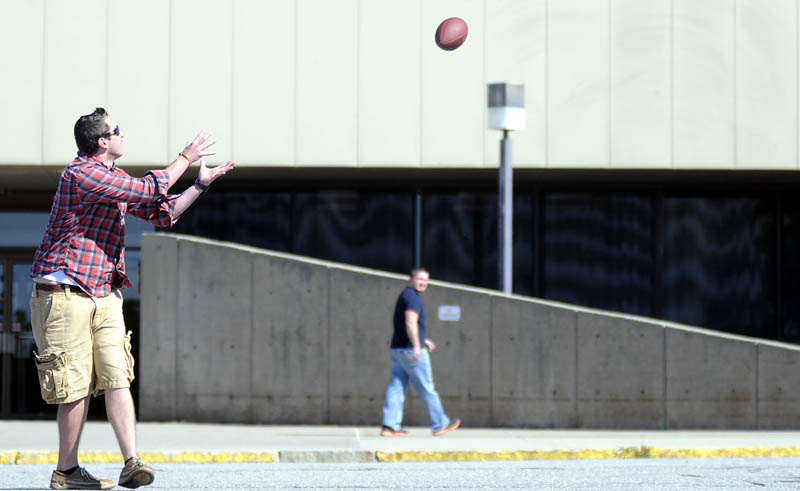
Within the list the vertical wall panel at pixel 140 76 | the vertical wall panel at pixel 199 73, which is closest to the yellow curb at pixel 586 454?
the vertical wall panel at pixel 199 73

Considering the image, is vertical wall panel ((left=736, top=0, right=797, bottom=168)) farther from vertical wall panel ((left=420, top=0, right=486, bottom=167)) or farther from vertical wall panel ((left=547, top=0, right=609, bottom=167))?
vertical wall panel ((left=420, top=0, right=486, bottom=167))

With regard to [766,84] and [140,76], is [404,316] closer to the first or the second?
[140,76]

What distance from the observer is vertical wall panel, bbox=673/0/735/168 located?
1622 cm

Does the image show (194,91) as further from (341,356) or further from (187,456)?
(187,456)

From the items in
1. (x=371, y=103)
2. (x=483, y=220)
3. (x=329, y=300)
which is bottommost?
(x=329, y=300)

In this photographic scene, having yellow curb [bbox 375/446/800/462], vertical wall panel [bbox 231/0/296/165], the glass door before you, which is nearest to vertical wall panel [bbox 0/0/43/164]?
the glass door

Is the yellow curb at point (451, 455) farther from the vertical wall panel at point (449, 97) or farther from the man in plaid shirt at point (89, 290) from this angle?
the vertical wall panel at point (449, 97)

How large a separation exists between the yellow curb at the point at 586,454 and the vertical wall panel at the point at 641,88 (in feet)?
19.4

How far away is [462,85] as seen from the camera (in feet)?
53.0

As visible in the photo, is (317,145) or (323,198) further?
(323,198)

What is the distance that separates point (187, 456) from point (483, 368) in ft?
15.0

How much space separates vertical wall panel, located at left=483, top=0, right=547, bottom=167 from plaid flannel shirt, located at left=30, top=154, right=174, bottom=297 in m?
10.2

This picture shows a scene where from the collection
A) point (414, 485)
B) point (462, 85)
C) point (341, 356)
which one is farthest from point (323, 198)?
point (414, 485)

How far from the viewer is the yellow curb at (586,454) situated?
1074 centimetres
